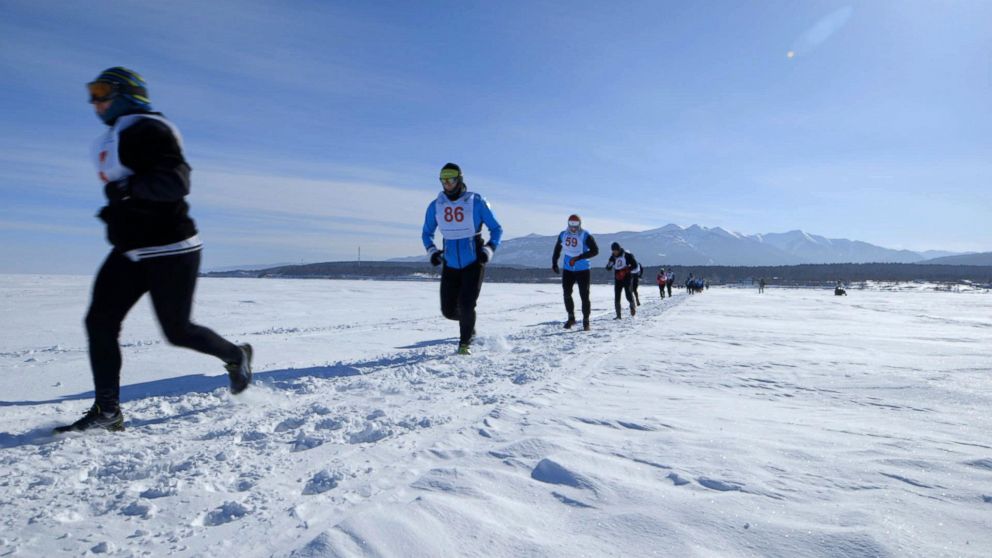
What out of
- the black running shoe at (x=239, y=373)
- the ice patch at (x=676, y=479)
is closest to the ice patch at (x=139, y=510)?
the black running shoe at (x=239, y=373)

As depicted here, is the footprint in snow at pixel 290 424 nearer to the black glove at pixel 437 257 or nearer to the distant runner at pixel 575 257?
the black glove at pixel 437 257

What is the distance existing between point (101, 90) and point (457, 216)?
3290 mm

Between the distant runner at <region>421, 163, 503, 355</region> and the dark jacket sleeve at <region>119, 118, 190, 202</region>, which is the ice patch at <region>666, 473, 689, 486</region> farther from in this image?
the distant runner at <region>421, 163, 503, 355</region>

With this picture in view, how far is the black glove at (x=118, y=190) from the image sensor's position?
2.23 m

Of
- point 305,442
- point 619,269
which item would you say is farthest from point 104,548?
point 619,269

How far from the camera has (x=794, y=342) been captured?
602cm

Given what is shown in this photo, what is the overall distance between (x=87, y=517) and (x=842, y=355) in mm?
5689

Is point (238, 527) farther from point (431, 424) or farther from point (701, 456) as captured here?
point (701, 456)

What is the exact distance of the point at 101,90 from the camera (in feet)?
7.54

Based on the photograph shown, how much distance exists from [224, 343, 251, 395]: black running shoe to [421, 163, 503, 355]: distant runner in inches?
98.7

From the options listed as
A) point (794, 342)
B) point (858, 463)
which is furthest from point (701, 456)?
point (794, 342)

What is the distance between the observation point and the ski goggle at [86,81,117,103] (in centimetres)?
230

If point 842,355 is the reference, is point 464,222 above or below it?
above

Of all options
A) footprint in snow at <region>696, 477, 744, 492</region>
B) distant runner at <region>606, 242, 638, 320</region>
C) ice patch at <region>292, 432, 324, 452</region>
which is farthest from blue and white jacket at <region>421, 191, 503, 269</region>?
distant runner at <region>606, 242, 638, 320</region>
